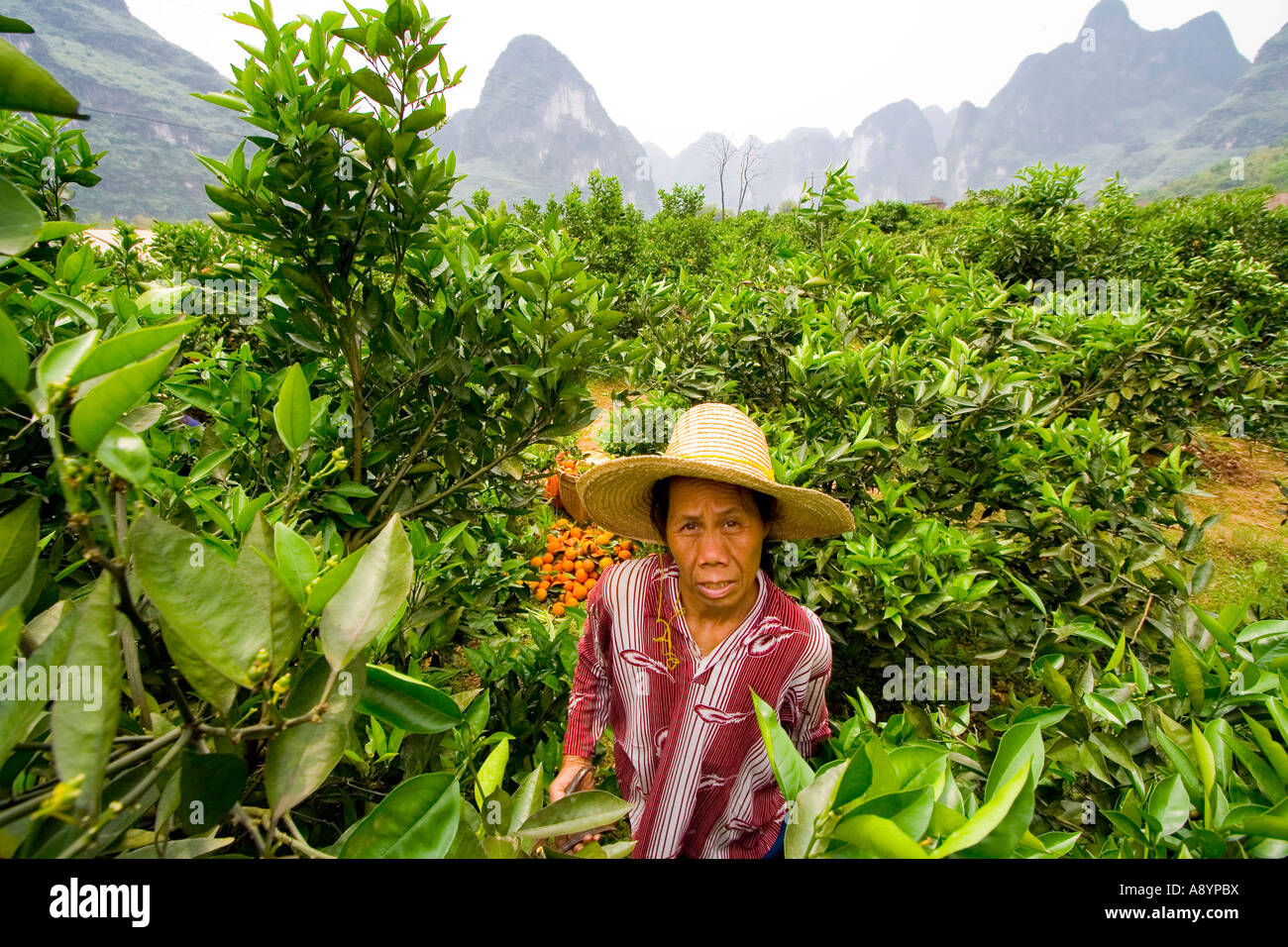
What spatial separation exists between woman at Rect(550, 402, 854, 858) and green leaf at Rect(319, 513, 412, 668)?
764 millimetres

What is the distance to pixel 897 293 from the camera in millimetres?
3062

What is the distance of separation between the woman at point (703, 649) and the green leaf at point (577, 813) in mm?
680

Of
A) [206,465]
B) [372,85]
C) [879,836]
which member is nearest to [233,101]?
[372,85]

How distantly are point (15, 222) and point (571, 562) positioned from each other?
3.17 meters

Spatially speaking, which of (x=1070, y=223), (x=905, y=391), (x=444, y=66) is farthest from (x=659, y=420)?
(x=1070, y=223)

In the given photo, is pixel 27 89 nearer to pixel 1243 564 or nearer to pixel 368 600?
pixel 368 600

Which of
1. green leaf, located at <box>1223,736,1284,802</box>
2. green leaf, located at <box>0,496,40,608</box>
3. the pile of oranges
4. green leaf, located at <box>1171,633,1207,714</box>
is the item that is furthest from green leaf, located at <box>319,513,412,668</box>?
the pile of oranges

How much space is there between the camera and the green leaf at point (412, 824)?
1.44 feet

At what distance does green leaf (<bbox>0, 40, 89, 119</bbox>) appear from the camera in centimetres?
38

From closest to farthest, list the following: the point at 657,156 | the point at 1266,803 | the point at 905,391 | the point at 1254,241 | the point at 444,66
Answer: the point at 1266,803 → the point at 444,66 → the point at 905,391 → the point at 1254,241 → the point at 657,156

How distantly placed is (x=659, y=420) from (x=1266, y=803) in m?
2.24

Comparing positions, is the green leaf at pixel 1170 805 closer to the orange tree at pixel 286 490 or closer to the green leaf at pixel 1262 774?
the green leaf at pixel 1262 774

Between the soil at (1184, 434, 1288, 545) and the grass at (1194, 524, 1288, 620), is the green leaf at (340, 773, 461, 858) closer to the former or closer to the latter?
the grass at (1194, 524, 1288, 620)
